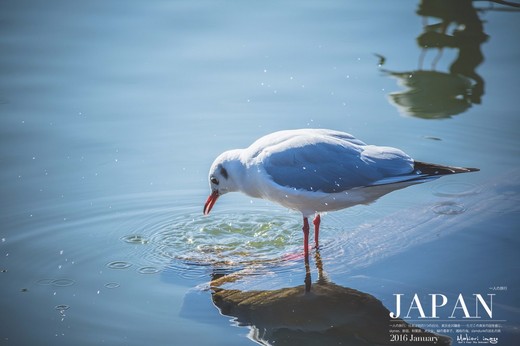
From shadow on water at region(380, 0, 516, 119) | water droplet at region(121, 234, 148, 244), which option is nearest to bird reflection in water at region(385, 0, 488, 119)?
shadow on water at region(380, 0, 516, 119)

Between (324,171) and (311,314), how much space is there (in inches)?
54.3

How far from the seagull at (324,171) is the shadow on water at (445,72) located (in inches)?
116

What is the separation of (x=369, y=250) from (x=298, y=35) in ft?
18.2

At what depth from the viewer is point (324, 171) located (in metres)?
7.07

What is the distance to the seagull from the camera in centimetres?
695

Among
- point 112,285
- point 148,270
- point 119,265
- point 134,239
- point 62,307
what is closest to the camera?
point 62,307

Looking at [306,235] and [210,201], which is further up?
[210,201]

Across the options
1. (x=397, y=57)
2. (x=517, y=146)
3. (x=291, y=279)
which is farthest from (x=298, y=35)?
(x=291, y=279)

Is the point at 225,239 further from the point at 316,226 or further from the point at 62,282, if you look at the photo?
the point at 62,282

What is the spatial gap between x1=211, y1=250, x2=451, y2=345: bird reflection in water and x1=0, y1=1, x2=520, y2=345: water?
2.1 inches

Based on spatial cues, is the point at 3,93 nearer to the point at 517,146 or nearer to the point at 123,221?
the point at 123,221

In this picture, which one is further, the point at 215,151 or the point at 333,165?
the point at 215,151

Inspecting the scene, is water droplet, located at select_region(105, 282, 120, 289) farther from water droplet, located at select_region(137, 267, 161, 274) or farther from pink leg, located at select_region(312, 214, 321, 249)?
pink leg, located at select_region(312, 214, 321, 249)

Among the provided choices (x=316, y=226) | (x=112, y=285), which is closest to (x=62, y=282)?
(x=112, y=285)
